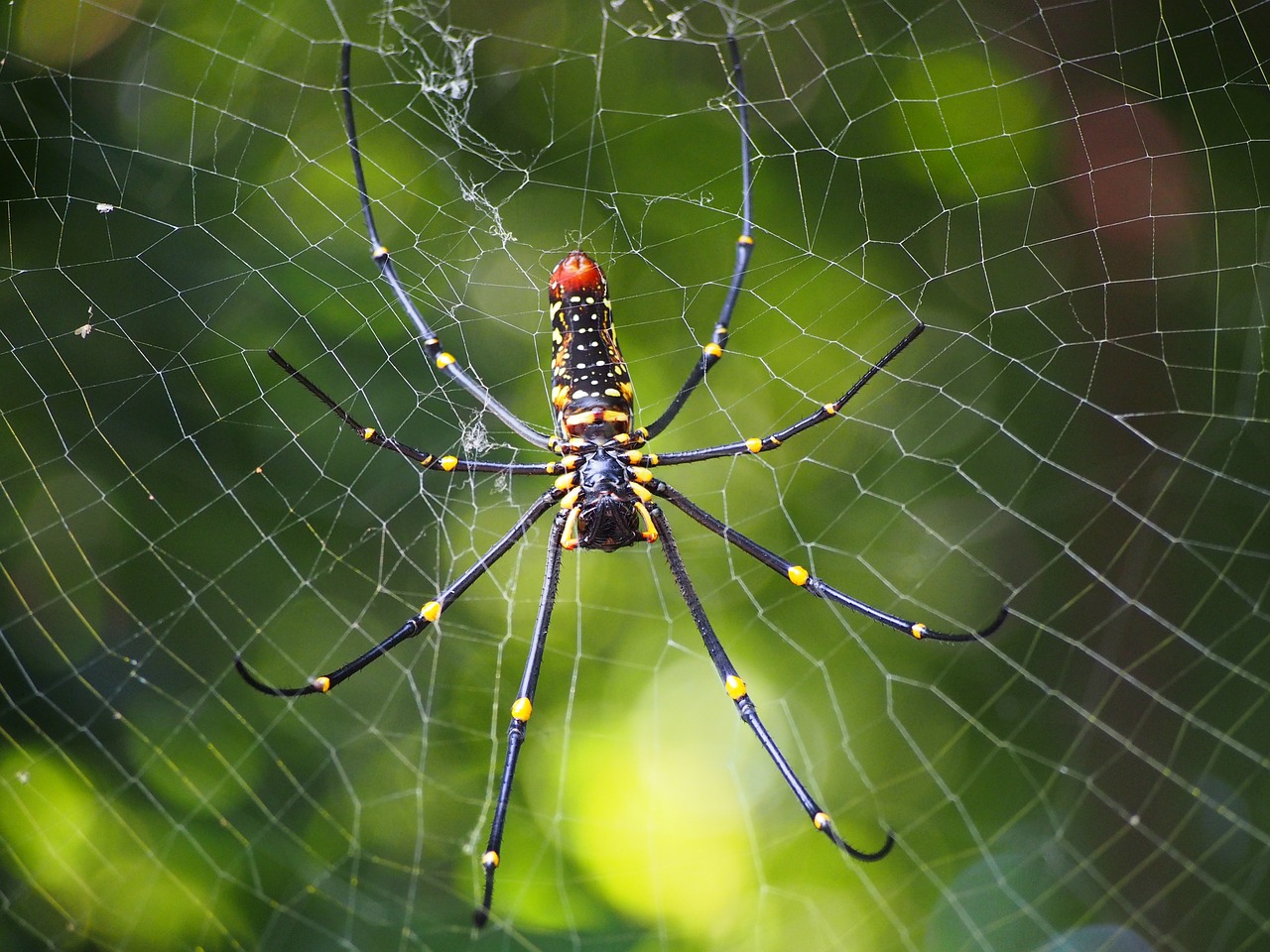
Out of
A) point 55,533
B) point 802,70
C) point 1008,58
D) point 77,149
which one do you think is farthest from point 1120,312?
point 55,533

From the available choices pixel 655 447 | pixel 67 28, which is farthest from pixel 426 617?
pixel 67 28

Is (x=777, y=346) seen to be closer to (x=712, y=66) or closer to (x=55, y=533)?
(x=712, y=66)

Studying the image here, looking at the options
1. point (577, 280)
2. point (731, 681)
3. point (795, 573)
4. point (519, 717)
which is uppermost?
point (577, 280)

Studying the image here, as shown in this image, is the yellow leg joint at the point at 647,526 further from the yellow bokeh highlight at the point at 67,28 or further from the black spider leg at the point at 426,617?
the yellow bokeh highlight at the point at 67,28

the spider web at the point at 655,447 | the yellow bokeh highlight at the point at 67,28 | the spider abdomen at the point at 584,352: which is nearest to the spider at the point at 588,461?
the spider abdomen at the point at 584,352

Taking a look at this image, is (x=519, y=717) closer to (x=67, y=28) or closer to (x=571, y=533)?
(x=571, y=533)

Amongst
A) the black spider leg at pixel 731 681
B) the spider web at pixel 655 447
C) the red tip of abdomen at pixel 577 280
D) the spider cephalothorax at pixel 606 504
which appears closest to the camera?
the red tip of abdomen at pixel 577 280
